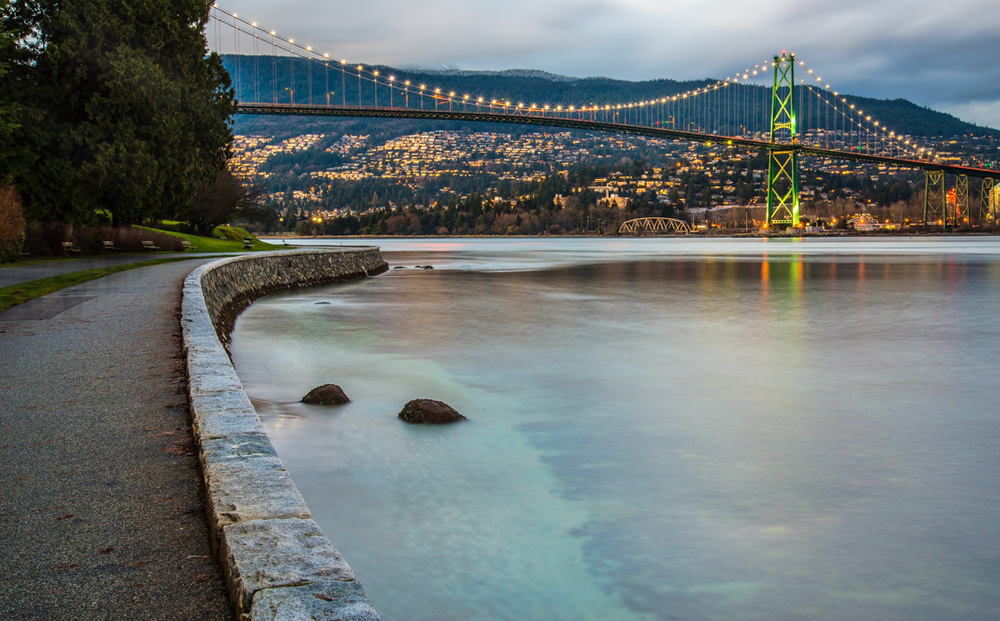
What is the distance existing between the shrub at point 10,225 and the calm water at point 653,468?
888 cm

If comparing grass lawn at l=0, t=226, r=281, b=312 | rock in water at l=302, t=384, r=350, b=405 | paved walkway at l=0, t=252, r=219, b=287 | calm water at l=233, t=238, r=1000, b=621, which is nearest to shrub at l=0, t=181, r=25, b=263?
grass lawn at l=0, t=226, r=281, b=312

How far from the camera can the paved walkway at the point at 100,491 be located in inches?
102

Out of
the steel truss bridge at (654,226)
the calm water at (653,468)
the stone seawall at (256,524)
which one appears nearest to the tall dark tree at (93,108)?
the calm water at (653,468)

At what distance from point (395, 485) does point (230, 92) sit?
27186 millimetres

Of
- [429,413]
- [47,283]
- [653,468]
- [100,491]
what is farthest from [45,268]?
[100,491]

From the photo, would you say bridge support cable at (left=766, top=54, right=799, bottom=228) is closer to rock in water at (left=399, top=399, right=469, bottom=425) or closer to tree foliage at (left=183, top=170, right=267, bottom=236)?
tree foliage at (left=183, top=170, right=267, bottom=236)

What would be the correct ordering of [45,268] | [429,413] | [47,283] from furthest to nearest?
[45,268]
[47,283]
[429,413]

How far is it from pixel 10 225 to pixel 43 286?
7750 mm

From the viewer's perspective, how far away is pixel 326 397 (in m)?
8.27

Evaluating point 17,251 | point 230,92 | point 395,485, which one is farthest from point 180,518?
point 230,92

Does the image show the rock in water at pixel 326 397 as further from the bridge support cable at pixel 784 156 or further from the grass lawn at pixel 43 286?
the bridge support cable at pixel 784 156

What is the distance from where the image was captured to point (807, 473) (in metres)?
5.83

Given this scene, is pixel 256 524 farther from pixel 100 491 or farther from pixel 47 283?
pixel 47 283

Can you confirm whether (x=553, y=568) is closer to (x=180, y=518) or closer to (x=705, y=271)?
(x=180, y=518)
